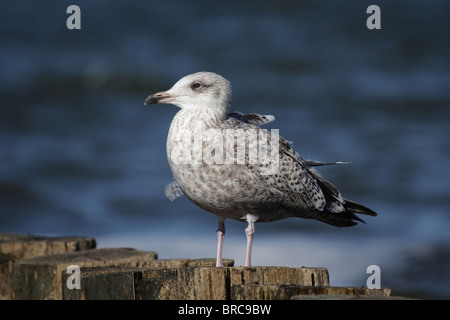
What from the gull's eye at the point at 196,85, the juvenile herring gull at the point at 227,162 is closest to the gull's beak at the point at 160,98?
the juvenile herring gull at the point at 227,162

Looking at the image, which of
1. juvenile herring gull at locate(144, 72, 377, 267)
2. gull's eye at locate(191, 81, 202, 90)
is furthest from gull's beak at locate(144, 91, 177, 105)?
gull's eye at locate(191, 81, 202, 90)

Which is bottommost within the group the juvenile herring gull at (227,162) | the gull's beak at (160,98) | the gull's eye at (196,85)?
the juvenile herring gull at (227,162)

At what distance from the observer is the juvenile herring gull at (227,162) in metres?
5.64

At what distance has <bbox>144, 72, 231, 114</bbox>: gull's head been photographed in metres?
6.08

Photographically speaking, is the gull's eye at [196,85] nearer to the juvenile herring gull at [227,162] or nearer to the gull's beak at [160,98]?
the juvenile herring gull at [227,162]

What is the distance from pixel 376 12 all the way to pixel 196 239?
1107 cm

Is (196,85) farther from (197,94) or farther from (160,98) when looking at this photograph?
(160,98)

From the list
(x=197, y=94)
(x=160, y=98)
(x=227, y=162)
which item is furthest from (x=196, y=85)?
(x=227, y=162)

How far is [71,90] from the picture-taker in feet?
63.9

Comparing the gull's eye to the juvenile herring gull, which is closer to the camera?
the juvenile herring gull

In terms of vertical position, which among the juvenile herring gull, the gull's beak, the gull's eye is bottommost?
the juvenile herring gull

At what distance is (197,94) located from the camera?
6.13 meters

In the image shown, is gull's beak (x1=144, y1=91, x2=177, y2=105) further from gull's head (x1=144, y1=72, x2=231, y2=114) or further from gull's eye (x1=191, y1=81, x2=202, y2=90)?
gull's eye (x1=191, y1=81, x2=202, y2=90)
